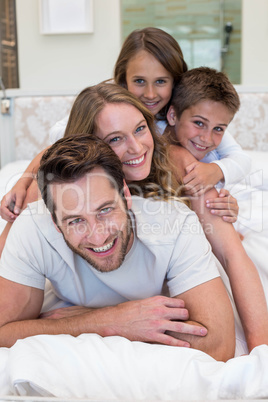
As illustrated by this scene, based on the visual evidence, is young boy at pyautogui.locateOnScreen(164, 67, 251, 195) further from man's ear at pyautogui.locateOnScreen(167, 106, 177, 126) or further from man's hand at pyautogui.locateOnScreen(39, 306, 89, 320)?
man's hand at pyautogui.locateOnScreen(39, 306, 89, 320)

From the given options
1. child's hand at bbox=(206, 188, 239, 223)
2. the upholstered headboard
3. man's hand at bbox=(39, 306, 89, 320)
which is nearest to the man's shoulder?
child's hand at bbox=(206, 188, 239, 223)

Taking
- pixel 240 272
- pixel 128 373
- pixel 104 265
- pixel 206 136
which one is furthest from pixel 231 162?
pixel 128 373

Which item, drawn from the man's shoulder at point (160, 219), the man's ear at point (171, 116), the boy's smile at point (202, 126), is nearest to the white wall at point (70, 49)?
the man's ear at point (171, 116)

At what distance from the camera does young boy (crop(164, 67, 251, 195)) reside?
1726 millimetres

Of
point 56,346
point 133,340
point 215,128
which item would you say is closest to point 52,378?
point 56,346

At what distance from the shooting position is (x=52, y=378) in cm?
92

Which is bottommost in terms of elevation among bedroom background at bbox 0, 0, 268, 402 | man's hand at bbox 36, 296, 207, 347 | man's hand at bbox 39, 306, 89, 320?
man's hand at bbox 39, 306, 89, 320

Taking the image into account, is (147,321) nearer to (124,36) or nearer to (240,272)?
(240,272)

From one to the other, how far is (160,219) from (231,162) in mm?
569

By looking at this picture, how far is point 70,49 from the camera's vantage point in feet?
12.5

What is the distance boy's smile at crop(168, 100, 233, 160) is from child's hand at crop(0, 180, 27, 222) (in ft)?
2.07

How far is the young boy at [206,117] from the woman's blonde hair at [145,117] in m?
0.11

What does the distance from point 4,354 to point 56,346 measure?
123 mm

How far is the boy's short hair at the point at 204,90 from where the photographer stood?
173 cm
